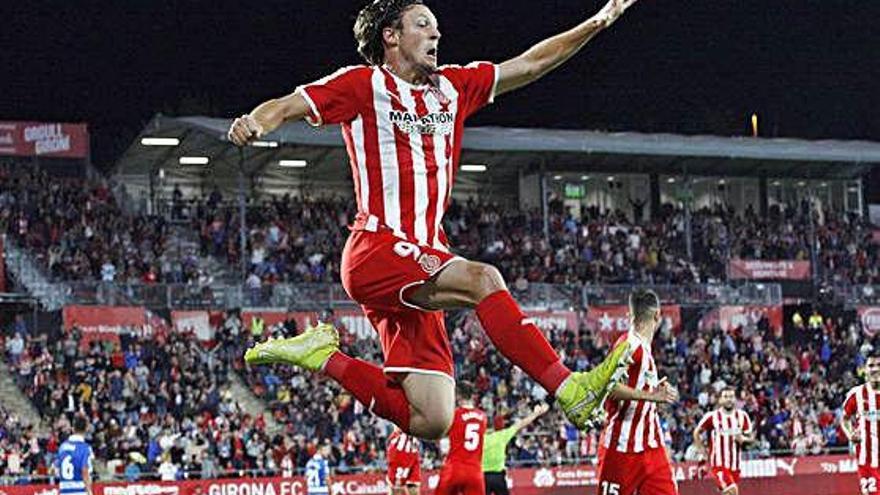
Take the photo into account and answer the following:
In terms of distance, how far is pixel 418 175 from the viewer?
785 cm

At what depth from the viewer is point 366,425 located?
3019 cm

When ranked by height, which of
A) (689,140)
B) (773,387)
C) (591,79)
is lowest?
(773,387)

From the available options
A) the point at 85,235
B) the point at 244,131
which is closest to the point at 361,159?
the point at 244,131

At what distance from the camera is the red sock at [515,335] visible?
7312 millimetres

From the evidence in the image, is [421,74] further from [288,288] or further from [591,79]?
[591,79]

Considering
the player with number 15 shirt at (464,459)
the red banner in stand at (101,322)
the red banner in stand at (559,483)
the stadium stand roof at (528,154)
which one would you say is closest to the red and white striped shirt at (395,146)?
the player with number 15 shirt at (464,459)

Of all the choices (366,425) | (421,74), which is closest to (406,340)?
(421,74)

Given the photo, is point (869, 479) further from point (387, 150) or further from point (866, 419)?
point (387, 150)

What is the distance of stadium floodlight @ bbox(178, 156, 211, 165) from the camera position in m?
43.1

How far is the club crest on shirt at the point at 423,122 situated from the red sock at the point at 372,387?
153cm

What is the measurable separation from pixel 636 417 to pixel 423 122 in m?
4.59

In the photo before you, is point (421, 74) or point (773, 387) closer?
point (421, 74)

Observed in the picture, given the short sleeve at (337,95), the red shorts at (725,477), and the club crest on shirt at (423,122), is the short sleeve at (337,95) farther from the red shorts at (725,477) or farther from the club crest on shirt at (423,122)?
the red shorts at (725,477)

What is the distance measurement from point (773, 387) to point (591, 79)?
24.7m
